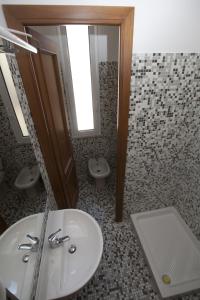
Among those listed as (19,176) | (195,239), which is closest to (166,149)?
(195,239)

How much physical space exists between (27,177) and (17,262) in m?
0.47

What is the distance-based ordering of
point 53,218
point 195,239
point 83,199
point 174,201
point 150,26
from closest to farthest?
point 150,26 → point 53,218 → point 195,239 → point 174,201 → point 83,199

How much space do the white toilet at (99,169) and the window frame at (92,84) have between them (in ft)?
1.46

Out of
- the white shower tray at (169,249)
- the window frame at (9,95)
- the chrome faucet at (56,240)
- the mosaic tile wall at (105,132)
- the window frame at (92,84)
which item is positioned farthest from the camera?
the mosaic tile wall at (105,132)

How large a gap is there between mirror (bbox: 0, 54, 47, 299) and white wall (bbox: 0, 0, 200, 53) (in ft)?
1.78

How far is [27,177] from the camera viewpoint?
1079 mm

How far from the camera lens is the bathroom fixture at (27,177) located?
3.24 feet

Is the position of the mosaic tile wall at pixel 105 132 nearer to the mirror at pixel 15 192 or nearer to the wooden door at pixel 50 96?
the wooden door at pixel 50 96

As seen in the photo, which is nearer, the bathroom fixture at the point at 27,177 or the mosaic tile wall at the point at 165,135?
the bathroom fixture at the point at 27,177

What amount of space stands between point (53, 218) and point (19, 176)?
471 millimetres

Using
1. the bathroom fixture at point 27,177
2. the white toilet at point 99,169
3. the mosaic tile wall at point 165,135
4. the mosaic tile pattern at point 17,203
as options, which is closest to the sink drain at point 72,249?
the mosaic tile pattern at point 17,203

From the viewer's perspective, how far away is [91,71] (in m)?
2.19

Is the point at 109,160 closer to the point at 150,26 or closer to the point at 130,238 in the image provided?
the point at 130,238

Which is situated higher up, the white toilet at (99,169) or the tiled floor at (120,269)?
the white toilet at (99,169)
